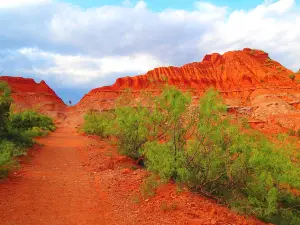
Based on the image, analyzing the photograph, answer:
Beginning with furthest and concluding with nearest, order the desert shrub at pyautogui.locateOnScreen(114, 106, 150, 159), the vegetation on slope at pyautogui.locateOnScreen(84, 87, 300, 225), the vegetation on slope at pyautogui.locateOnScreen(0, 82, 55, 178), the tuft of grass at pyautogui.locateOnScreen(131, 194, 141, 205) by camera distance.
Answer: the desert shrub at pyautogui.locateOnScreen(114, 106, 150, 159) < the vegetation on slope at pyautogui.locateOnScreen(0, 82, 55, 178) < the vegetation on slope at pyautogui.locateOnScreen(84, 87, 300, 225) < the tuft of grass at pyautogui.locateOnScreen(131, 194, 141, 205)

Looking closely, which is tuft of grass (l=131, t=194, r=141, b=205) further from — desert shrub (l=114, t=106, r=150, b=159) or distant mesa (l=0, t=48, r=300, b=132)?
distant mesa (l=0, t=48, r=300, b=132)

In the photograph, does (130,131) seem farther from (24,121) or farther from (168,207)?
(24,121)

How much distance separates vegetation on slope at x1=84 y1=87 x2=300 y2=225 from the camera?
847 cm

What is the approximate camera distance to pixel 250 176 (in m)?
8.71

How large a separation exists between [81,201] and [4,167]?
10.6ft

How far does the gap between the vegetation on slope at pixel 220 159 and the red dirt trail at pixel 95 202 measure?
545 mm

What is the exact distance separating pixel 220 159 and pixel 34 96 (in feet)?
198

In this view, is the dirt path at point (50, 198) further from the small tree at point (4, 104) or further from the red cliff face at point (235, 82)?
the red cliff face at point (235, 82)

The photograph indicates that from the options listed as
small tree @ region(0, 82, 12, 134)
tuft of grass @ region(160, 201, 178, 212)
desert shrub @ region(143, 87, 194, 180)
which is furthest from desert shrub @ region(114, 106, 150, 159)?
tuft of grass @ region(160, 201, 178, 212)

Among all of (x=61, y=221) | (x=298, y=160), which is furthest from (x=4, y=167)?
(x=298, y=160)

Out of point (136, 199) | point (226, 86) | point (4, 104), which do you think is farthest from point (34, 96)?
point (136, 199)

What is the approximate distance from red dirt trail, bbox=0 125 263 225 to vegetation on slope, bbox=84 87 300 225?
54 cm

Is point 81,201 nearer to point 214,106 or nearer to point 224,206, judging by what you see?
point 224,206

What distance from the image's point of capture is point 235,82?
54.6 metres
